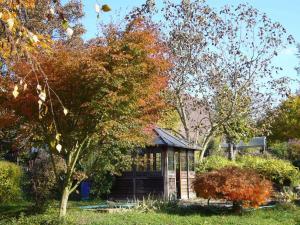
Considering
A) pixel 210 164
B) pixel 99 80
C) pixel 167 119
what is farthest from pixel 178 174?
pixel 99 80

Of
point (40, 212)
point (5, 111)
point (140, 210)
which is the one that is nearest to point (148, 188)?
point (140, 210)

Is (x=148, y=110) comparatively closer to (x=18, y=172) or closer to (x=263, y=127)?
(x=18, y=172)

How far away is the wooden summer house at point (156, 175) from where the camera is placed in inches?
819

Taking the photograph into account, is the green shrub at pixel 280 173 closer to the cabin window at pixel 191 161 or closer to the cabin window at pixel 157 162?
the cabin window at pixel 191 161

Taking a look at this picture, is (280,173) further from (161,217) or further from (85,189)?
(161,217)

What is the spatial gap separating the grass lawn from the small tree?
0.55m

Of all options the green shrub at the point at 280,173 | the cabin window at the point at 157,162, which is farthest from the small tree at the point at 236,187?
the green shrub at the point at 280,173

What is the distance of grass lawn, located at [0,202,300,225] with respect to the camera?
42.1 feet

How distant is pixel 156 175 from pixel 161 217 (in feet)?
22.7

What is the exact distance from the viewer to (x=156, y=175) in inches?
827

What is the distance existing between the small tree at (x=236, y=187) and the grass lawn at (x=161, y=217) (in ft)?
1.79

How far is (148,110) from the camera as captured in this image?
14.6 metres

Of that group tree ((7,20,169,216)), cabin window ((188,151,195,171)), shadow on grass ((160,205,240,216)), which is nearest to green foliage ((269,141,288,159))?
cabin window ((188,151,195,171))

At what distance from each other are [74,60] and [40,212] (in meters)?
4.84
